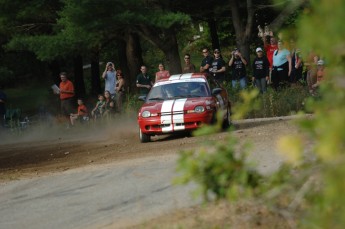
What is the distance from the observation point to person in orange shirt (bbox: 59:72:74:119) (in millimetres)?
30000

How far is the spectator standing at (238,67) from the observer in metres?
26.4

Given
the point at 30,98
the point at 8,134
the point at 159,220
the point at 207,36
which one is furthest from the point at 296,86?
the point at 30,98

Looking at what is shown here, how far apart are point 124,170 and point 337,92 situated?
1069cm

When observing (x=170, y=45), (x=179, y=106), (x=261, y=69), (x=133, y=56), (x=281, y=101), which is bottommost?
(x=281, y=101)

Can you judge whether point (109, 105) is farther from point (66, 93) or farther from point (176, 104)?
point (176, 104)

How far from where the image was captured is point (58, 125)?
3156cm

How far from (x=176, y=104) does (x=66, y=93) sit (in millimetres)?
10880

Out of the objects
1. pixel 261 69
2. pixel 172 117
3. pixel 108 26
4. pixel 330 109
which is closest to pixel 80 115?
pixel 108 26

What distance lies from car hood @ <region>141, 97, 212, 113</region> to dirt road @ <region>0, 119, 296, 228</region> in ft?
2.73

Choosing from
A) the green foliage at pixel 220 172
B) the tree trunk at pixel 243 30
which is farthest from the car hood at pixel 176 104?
the tree trunk at pixel 243 30

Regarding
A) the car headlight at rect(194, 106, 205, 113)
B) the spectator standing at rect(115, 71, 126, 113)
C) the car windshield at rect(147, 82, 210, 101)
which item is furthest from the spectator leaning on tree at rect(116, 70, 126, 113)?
the car headlight at rect(194, 106, 205, 113)

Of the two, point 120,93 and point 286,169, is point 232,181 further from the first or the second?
point 120,93

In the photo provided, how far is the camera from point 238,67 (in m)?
26.7

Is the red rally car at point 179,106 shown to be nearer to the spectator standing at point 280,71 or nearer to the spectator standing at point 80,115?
the spectator standing at point 280,71
